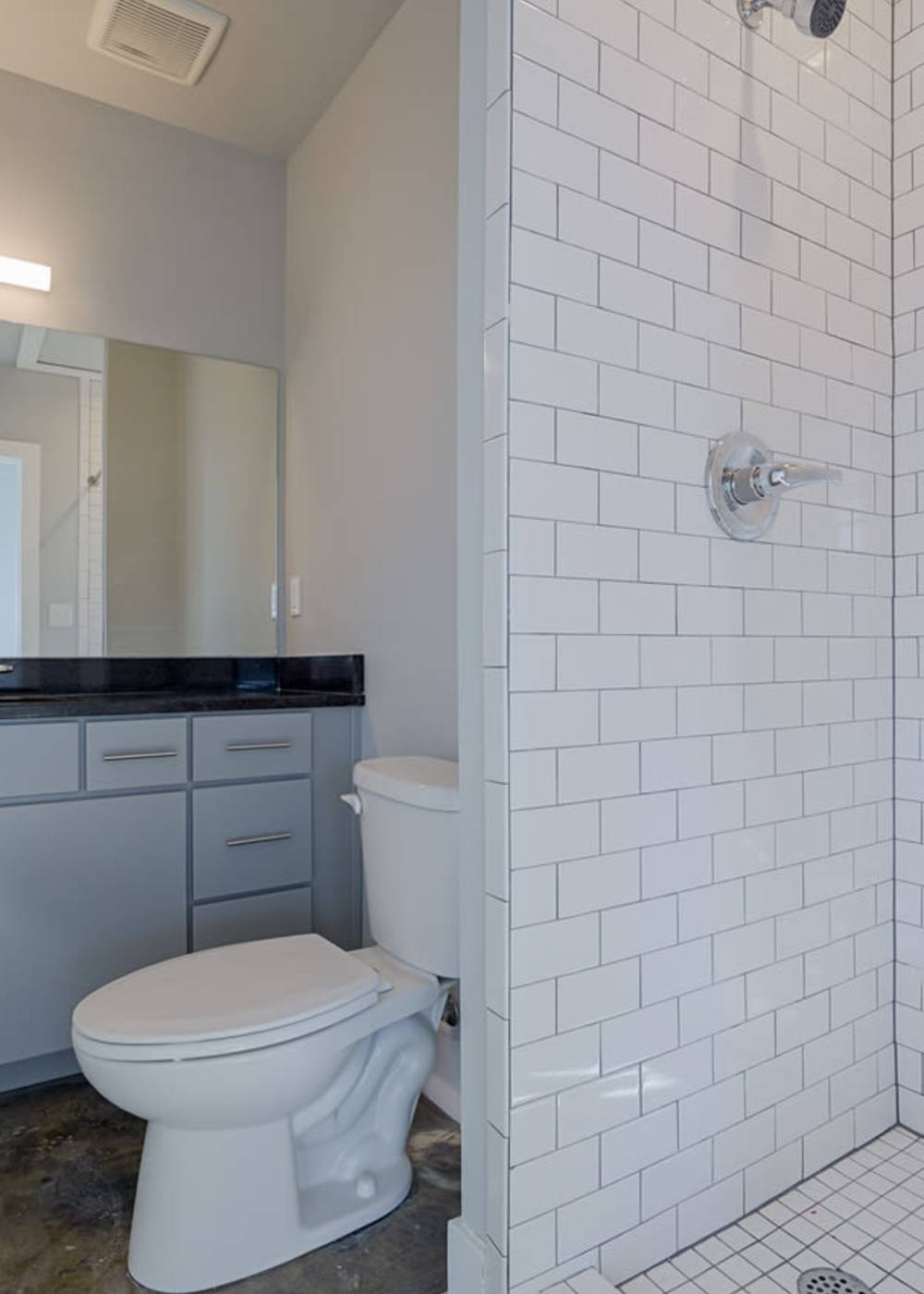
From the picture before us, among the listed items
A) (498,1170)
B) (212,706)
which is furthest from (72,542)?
(498,1170)

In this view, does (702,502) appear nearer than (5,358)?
Yes

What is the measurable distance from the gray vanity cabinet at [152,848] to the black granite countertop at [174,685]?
0.11 ft

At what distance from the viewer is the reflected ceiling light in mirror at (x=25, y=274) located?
2244mm

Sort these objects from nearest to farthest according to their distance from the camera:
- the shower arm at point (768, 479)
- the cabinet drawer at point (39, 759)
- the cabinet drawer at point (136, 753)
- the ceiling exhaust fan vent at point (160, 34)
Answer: the shower arm at point (768, 479) → the cabinet drawer at point (39, 759) → the cabinet drawer at point (136, 753) → the ceiling exhaust fan vent at point (160, 34)

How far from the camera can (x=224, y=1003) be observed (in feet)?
4.18

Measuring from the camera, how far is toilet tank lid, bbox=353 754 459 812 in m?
1.40

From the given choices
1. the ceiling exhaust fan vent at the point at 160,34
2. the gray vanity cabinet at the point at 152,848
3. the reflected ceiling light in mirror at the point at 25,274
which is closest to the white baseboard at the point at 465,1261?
the gray vanity cabinet at the point at 152,848

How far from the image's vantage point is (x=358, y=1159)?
1.49 metres

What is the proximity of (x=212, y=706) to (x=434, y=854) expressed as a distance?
84 cm

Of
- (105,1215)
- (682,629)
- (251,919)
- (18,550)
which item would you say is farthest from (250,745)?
(682,629)

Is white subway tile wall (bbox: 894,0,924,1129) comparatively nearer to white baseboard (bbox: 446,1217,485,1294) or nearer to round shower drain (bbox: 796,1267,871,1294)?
round shower drain (bbox: 796,1267,871,1294)

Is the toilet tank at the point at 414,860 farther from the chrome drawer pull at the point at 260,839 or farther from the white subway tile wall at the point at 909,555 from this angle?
the white subway tile wall at the point at 909,555

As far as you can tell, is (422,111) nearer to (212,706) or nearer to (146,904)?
(212,706)

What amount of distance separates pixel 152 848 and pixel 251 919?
32 centimetres
